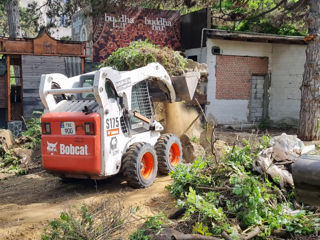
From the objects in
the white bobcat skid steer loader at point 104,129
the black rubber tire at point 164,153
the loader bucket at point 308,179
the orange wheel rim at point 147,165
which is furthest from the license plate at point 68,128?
the loader bucket at point 308,179

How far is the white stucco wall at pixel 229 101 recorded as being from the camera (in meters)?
15.7

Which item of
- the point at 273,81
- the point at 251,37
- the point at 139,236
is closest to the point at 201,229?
the point at 139,236

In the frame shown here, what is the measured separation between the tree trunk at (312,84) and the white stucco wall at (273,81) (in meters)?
4.97

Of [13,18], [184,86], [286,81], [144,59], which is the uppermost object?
[13,18]

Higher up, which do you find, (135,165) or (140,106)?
(140,106)

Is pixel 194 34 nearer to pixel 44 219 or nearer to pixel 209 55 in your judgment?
pixel 209 55

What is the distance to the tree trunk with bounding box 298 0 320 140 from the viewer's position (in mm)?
10961

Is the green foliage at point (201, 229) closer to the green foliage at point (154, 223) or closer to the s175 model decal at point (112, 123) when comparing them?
the green foliage at point (154, 223)

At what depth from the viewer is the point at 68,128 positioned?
21.3 feet

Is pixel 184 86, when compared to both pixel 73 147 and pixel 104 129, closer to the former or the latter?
pixel 104 129

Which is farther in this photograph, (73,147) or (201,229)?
(73,147)

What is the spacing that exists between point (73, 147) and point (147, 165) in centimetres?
160

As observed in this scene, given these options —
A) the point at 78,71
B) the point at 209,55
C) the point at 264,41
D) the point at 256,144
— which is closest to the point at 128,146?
the point at 256,144

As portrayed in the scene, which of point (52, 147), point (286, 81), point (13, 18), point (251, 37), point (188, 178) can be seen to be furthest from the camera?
point (286, 81)
